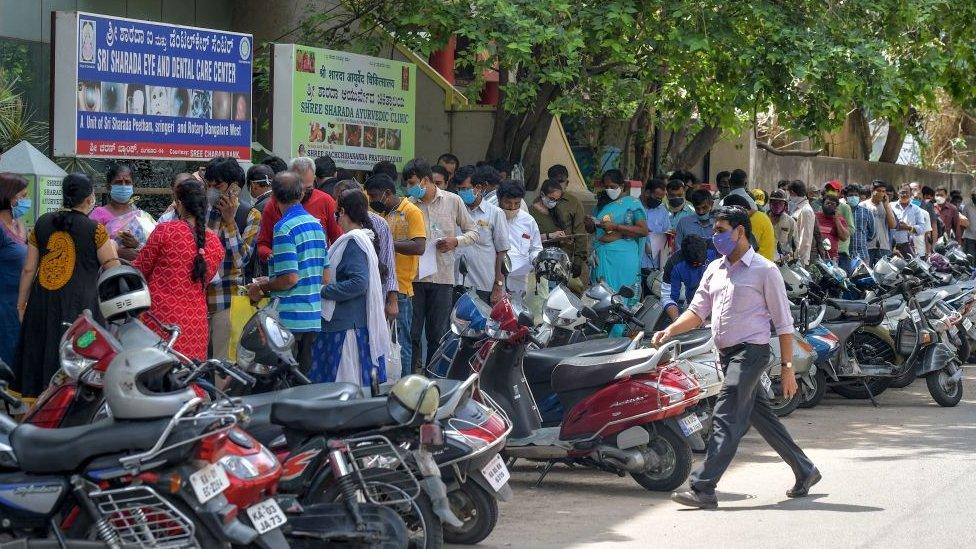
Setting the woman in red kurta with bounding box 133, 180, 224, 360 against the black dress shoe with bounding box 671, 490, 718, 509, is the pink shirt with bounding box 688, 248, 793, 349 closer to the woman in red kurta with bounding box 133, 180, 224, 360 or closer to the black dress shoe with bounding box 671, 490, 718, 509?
the black dress shoe with bounding box 671, 490, 718, 509

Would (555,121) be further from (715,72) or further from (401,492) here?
(401,492)

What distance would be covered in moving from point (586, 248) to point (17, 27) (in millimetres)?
6033

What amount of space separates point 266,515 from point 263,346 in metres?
1.89

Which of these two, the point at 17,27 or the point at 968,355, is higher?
the point at 17,27

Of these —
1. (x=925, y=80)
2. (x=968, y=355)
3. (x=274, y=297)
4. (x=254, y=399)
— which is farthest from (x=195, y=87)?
(x=968, y=355)

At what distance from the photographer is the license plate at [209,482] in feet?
17.7

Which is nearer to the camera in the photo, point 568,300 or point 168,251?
point 168,251

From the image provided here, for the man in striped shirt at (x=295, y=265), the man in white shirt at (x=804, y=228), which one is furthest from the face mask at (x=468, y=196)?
the man in white shirt at (x=804, y=228)

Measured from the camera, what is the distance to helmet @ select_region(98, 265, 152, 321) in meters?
6.82

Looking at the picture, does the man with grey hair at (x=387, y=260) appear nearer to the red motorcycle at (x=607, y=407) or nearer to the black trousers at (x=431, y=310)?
the red motorcycle at (x=607, y=407)

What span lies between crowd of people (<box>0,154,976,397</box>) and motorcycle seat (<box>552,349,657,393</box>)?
1111 millimetres

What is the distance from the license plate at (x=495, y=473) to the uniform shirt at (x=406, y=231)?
3590 mm

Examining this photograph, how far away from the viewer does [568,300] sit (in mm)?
10250

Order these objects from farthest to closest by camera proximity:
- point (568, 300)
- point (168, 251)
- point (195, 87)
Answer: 1. point (195, 87)
2. point (568, 300)
3. point (168, 251)
